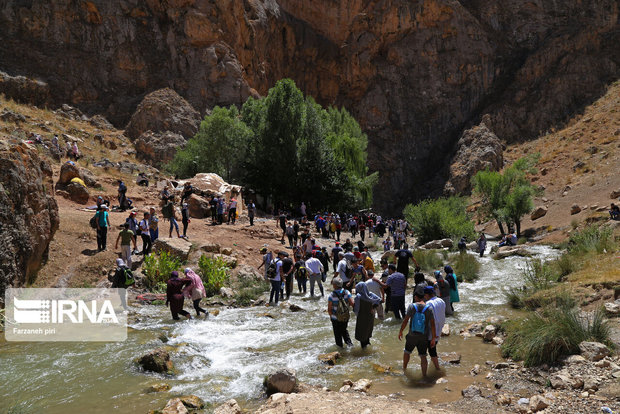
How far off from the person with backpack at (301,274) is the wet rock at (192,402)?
761 centimetres

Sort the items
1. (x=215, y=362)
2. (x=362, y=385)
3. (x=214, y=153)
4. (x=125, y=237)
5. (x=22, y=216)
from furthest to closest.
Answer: (x=214, y=153)
(x=125, y=237)
(x=22, y=216)
(x=215, y=362)
(x=362, y=385)

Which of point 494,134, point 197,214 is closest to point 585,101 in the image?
point 494,134

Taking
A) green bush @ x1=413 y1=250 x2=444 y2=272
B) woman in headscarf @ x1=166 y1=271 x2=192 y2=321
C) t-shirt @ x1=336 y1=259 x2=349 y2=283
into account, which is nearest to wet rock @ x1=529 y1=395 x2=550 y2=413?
t-shirt @ x1=336 y1=259 x2=349 y2=283

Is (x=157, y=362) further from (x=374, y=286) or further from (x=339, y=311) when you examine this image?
(x=374, y=286)

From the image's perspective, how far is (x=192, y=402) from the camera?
6.04m

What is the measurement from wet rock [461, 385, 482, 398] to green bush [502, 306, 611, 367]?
121 cm

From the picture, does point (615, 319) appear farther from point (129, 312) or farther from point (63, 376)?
point (129, 312)

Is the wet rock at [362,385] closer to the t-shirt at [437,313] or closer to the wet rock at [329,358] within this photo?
the wet rock at [329,358]

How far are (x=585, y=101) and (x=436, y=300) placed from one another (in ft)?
168

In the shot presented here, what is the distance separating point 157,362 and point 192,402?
5.19ft

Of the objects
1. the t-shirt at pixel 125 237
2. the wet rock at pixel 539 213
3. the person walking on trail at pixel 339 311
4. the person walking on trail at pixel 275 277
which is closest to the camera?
the person walking on trail at pixel 339 311

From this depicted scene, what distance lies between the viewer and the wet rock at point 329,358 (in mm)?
7723

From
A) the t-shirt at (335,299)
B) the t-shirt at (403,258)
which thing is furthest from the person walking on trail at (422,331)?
the t-shirt at (403,258)

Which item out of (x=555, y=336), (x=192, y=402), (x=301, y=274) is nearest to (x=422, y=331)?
(x=555, y=336)
